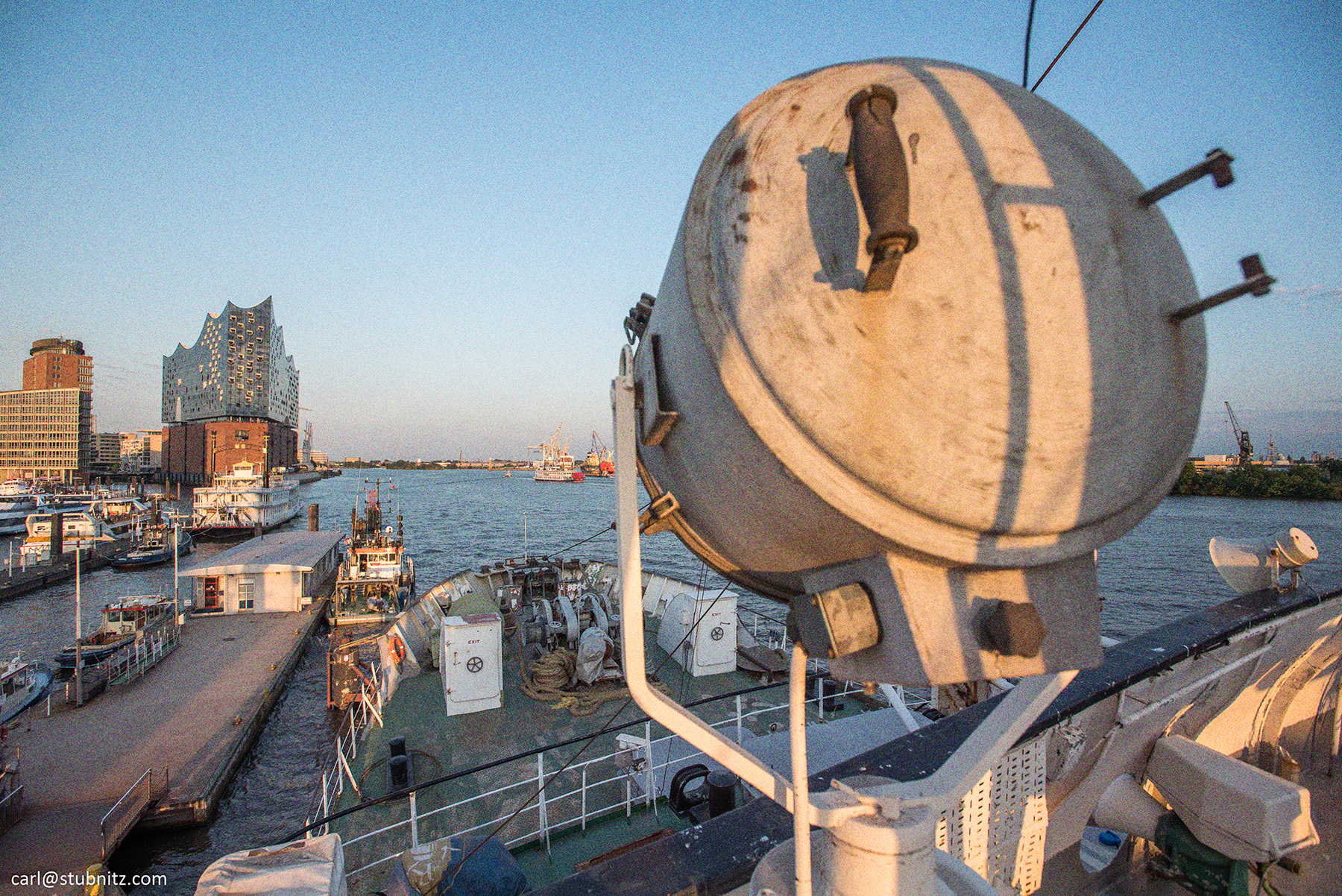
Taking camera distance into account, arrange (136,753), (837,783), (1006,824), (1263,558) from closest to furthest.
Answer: (837,783) < (1006,824) < (1263,558) < (136,753)

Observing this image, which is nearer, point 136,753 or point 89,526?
point 136,753

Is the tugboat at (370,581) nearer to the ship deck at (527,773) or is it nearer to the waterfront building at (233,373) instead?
the ship deck at (527,773)

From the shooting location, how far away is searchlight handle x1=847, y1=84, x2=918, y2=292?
42.6 inches

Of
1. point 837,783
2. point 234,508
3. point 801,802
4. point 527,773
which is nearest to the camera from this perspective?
point 801,802

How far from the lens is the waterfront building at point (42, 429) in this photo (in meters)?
101

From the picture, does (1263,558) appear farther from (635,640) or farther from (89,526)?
(89,526)

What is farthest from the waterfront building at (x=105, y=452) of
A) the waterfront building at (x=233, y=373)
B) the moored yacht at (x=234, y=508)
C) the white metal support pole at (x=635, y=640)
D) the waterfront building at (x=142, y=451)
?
the white metal support pole at (x=635, y=640)

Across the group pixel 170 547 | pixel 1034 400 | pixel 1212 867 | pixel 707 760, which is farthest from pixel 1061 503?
pixel 170 547

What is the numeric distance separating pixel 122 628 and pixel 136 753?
7.90m

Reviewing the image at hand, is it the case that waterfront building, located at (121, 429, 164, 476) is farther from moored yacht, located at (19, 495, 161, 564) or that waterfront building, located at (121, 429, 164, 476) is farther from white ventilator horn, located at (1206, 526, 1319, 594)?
white ventilator horn, located at (1206, 526, 1319, 594)

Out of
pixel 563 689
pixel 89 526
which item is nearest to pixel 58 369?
pixel 89 526

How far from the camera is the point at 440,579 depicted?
30.8 metres

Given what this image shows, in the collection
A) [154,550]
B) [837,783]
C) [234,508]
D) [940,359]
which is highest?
[940,359]

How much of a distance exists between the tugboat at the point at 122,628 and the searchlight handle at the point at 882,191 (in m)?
20.2
